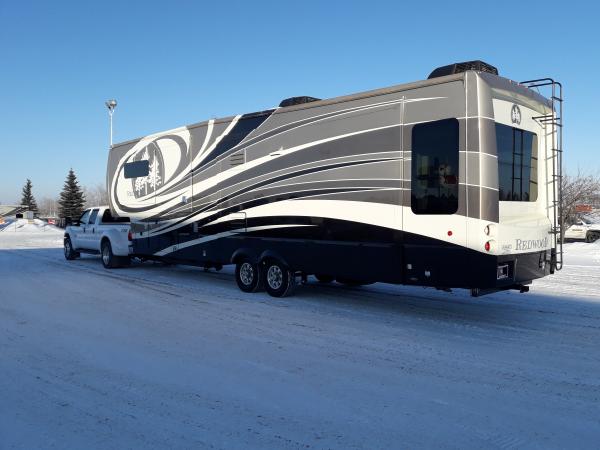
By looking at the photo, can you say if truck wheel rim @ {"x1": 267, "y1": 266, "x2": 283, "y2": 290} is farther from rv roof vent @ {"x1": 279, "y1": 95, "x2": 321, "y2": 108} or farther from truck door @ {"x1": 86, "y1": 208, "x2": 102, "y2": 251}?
truck door @ {"x1": 86, "y1": 208, "x2": 102, "y2": 251}

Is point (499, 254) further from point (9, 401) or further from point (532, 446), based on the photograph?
point (9, 401)

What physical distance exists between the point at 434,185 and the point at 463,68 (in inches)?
64.5

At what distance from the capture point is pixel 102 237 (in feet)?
49.4

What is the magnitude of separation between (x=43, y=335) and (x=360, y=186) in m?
4.95

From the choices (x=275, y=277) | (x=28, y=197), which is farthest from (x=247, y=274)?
(x=28, y=197)

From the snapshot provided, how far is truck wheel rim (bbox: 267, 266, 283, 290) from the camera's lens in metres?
9.50

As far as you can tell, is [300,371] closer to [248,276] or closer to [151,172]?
[248,276]

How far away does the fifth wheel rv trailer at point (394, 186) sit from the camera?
6746 mm

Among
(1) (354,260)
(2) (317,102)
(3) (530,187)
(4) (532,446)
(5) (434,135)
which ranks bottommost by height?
(4) (532,446)

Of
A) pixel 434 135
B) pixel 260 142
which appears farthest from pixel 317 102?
pixel 434 135

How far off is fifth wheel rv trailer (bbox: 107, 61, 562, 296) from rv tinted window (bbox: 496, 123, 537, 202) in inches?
1.1

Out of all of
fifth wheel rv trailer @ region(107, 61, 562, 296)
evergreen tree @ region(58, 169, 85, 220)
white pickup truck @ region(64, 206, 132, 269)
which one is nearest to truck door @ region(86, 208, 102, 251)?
white pickup truck @ region(64, 206, 132, 269)

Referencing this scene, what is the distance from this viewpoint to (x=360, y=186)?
802 cm

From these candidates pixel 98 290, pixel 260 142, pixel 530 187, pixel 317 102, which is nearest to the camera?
pixel 530 187
